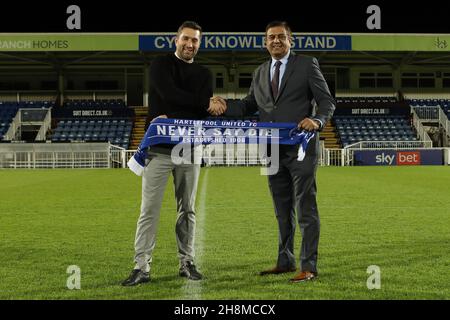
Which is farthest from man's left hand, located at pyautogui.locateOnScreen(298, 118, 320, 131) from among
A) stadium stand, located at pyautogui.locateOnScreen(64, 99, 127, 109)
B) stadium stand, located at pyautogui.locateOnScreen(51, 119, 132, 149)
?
stadium stand, located at pyautogui.locateOnScreen(64, 99, 127, 109)

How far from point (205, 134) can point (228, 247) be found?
176 cm

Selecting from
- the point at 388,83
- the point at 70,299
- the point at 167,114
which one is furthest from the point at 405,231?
the point at 388,83

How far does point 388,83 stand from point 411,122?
5.64 meters

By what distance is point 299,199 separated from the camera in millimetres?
4695

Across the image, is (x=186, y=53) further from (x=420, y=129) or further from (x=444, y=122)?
(x=444, y=122)

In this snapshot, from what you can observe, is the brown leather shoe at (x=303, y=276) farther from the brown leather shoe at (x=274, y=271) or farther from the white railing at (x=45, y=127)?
the white railing at (x=45, y=127)

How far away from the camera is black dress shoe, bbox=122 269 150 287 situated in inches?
175

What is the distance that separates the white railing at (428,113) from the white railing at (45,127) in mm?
21502

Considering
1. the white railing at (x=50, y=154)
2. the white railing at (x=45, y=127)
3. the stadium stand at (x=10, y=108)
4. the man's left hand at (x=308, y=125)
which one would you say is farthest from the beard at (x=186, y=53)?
the stadium stand at (x=10, y=108)

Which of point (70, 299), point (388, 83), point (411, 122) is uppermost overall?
point (388, 83)

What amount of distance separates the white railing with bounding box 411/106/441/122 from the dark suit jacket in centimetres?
3131

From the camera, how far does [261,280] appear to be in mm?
4602

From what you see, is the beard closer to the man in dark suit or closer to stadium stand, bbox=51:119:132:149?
the man in dark suit

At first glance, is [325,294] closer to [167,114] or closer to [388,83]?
[167,114]
